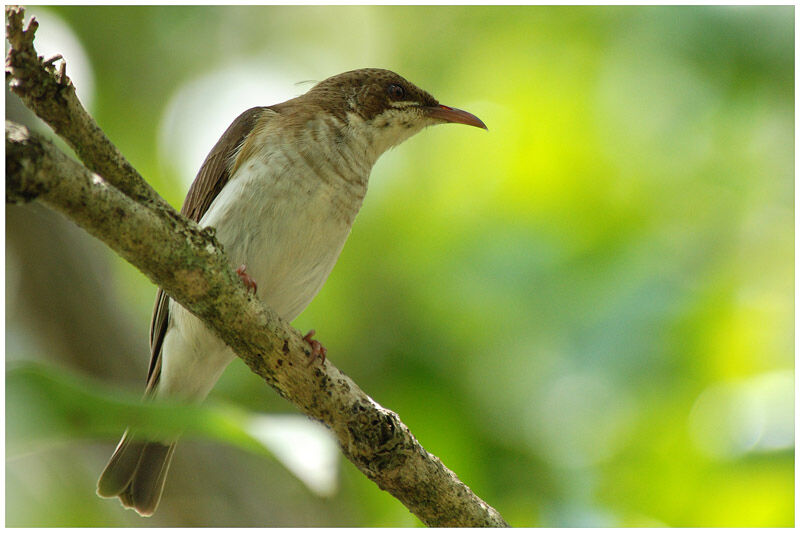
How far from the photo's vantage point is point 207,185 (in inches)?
174

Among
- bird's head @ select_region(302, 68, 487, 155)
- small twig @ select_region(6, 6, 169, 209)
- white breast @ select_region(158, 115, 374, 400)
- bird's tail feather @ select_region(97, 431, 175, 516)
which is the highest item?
bird's head @ select_region(302, 68, 487, 155)

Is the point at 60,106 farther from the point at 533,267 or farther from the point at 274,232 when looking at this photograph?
the point at 533,267

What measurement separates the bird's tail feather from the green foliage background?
0.39 m

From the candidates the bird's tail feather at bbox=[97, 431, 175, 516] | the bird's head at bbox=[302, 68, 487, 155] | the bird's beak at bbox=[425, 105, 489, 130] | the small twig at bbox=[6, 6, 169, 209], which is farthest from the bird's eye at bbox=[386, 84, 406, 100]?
the small twig at bbox=[6, 6, 169, 209]

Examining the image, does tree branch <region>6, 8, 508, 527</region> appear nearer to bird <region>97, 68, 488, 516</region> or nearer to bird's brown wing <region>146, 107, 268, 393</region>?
bird <region>97, 68, 488, 516</region>

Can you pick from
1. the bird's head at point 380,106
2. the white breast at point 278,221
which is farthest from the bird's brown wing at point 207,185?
the bird's head at point 380,106

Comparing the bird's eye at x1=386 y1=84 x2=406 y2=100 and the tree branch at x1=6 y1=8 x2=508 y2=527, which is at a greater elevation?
the bird's eye at x1=386 y1=84 x2=406 y2=100

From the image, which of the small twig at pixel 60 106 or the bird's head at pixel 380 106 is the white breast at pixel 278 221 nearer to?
the bird's head at pixel 380 106

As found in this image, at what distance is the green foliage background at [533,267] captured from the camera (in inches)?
196

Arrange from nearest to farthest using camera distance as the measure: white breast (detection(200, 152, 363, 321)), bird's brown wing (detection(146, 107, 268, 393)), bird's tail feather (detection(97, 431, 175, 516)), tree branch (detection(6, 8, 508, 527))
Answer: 1. tree branch (detection(6, 8, 508, 527))
2. white breast (detection(200, 152, 363, 321))
3. bird's brown wing (detection(146, 107, 268, 393))
4. bird's tail feather (detection(97, 431, 175, 516))

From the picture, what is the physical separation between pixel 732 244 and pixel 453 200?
1.98 m

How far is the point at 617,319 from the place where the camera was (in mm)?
5492

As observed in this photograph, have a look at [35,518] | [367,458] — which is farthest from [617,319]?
[35,518]

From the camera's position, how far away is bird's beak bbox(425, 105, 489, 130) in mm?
4930
